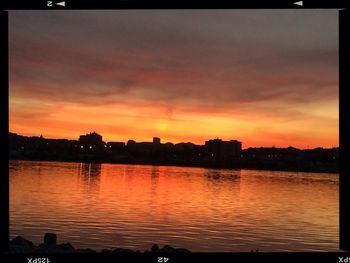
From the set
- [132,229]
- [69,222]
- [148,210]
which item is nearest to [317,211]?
[148,210]

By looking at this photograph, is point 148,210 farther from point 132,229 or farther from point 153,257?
point 153,257

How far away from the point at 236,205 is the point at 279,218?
1069 cm

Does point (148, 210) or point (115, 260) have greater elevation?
point (115, 260)

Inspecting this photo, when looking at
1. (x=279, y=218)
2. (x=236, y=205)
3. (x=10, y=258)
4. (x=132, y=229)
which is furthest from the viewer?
(x=236, y=205)

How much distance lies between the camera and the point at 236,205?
5178 centimetres
